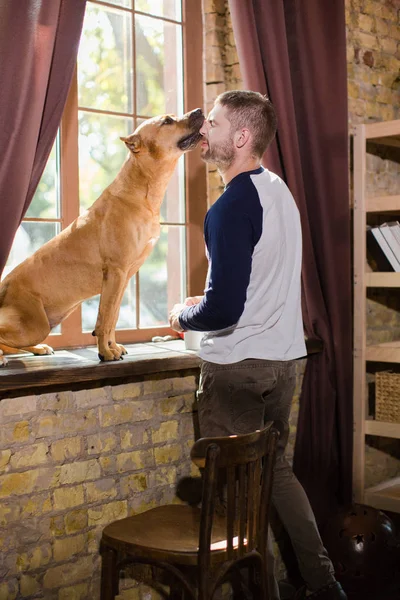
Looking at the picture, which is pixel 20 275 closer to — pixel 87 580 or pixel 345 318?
pixel 87 580

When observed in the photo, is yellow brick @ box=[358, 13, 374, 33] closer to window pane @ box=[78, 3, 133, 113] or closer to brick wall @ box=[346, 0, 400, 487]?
brick wall @ box=[346, 0, 400, 487]

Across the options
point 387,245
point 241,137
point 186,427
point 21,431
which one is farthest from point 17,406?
point 387,245

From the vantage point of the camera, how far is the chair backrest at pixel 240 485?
6.59 feet

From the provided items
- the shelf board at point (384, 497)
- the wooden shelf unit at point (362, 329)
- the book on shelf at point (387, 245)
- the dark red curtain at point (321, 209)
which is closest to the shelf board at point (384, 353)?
the wooden shelf unit at point (362, 329)

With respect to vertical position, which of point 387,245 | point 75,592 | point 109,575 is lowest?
point 75,592

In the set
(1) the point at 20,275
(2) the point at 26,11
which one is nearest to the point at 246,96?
(2) the point at 26,11

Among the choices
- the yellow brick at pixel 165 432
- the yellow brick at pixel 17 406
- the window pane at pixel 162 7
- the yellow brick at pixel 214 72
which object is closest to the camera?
the yellow brick at pixel 17 406

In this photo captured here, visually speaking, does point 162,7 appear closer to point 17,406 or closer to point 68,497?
point 17,406

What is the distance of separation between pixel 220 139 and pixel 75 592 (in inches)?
63.0

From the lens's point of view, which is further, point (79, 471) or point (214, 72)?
point (214, 72)

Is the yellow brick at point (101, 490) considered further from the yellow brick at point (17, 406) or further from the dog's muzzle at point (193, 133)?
the dog's muzzle at point (193, 133)

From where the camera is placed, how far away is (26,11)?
8.43 feet

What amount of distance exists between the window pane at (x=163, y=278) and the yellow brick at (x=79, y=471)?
88 centimetres

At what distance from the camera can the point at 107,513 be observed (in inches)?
107
